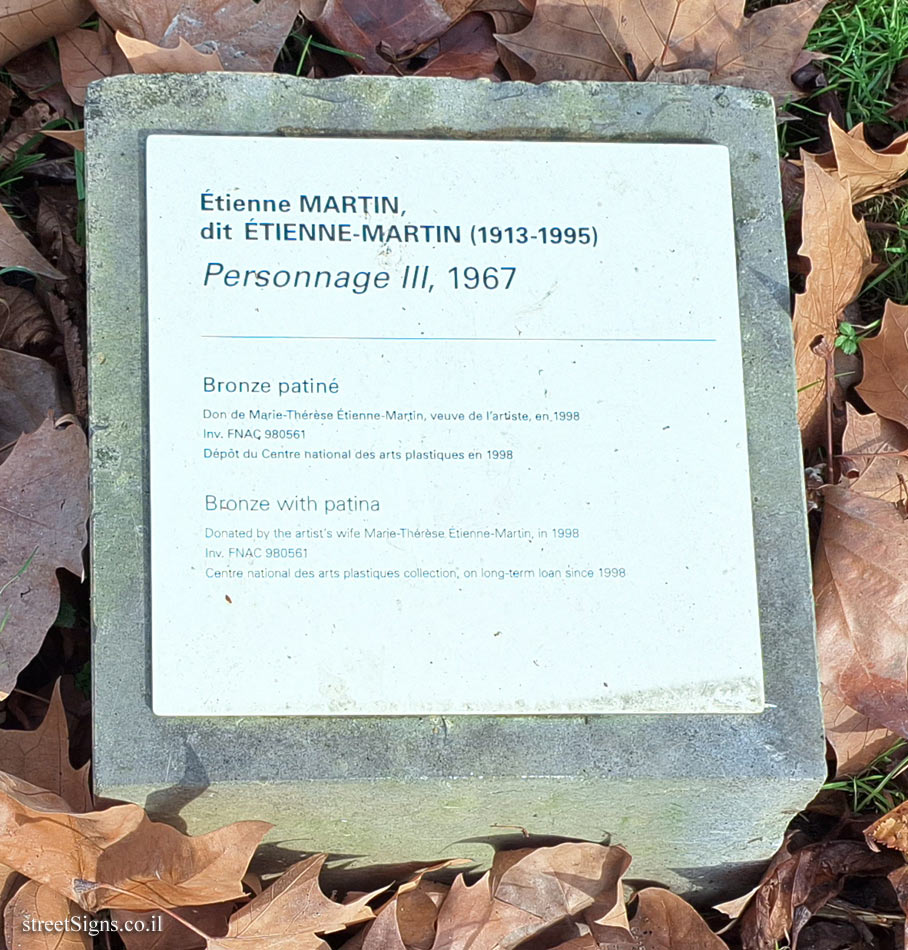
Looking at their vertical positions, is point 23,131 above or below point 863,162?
above

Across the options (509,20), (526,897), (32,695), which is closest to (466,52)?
(509,20)

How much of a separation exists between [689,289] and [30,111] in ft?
4.35

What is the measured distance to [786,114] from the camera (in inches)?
81.2

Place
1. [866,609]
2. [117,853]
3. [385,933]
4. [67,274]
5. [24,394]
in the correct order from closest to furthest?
[117,853]
[385,933]
[866,609]
[24,394]
[67,274]

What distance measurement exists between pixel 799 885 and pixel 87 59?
1945 millimetres

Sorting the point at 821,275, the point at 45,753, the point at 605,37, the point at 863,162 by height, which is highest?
the point at 605,37

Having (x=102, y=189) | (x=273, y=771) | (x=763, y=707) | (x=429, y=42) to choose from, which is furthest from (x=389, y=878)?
(x=429, y=42)

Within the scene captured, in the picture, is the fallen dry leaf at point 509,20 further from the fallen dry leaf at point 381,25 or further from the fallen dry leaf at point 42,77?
the fallen dry leaf at point 42,77

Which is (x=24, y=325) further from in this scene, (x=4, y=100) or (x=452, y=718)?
(x=452, y=718)

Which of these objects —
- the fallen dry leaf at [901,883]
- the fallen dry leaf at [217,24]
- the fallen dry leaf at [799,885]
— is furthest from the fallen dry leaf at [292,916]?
the fallen dry leaf at [217,24]

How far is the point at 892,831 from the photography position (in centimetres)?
176

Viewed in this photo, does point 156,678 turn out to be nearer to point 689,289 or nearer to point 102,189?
point 102,189

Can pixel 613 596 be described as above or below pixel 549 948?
above

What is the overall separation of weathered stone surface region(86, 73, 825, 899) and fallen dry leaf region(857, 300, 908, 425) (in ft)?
1.32
